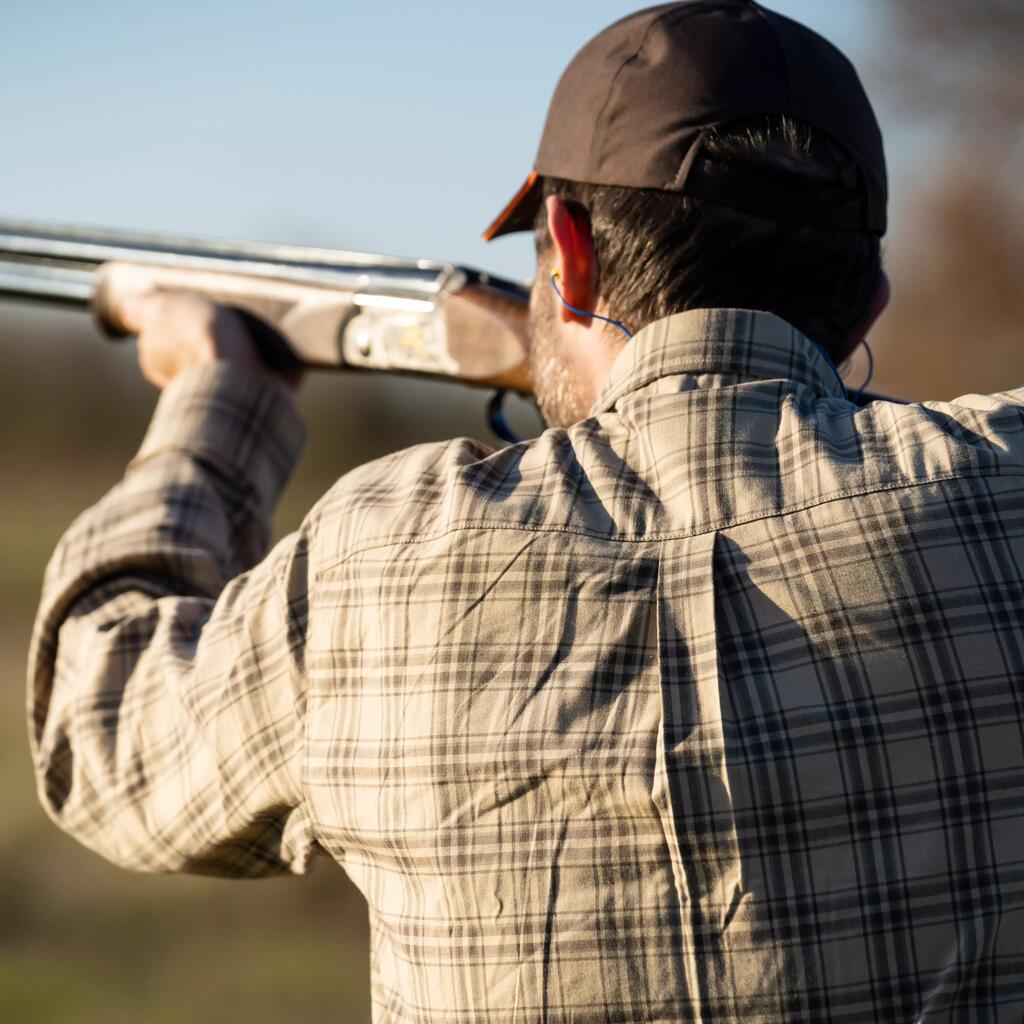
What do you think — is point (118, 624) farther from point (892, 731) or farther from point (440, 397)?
point (440, 397)

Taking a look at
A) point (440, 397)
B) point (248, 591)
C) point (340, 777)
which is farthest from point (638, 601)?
point (440, 397)

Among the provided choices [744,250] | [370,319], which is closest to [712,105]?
[744,250]

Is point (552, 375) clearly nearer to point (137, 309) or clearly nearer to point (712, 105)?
Result: point (712, 105)

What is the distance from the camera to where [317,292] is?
11.2ft

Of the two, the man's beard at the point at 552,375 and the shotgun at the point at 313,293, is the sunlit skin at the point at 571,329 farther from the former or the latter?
the shotgun at the point at 313,293

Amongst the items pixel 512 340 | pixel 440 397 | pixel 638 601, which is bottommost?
pixel 638 601

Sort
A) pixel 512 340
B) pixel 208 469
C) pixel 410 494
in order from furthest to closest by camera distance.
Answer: pixel 512 340 → pixel 208 469 → pixel 410 494

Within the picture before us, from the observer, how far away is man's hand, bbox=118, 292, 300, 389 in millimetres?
2914

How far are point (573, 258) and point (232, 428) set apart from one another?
788 mm

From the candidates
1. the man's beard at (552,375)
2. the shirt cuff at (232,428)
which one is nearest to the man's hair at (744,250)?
the man's beard at (552,375)

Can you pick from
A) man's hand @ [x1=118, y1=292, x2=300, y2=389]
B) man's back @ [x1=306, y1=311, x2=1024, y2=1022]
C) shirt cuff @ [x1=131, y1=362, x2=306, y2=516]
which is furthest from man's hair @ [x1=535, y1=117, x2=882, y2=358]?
man's hand @ [x1=118, y1=292, x2=300, y2=389]

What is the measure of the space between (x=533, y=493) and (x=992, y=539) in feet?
1.67

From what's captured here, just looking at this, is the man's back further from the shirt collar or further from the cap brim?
the cap brim

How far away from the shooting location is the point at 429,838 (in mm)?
1440
